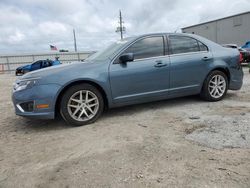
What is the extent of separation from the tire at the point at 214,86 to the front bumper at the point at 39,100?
2.97 m

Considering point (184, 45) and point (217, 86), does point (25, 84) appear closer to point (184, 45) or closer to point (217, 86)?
point (184, 45)

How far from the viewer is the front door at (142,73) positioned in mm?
3971

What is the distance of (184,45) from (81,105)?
2.37 m

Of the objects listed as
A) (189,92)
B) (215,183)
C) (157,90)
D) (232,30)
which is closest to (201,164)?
(215,183)

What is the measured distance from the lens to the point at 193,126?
11.2 ft

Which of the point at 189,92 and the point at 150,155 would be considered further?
the point at 189,92

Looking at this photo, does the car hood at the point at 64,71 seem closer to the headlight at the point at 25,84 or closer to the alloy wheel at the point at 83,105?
the headlight at the point at 25,84

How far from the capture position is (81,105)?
377 centimetres

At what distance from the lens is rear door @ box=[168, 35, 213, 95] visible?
14.4ft

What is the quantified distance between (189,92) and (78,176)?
10.1 feet

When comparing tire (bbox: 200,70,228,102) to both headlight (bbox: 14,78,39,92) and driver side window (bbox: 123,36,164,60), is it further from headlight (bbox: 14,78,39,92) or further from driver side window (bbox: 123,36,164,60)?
headlight (bbox: 14,78,39,92)

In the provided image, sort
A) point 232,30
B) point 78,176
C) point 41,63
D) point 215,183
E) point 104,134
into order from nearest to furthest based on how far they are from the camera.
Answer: point 215,183 → point 78,176 → point 104,134 → point 41,63 → point 232,30

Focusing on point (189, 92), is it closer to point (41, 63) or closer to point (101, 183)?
point (101, 183)

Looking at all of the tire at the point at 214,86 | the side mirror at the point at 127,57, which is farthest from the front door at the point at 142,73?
the tire at the point at 214,86
